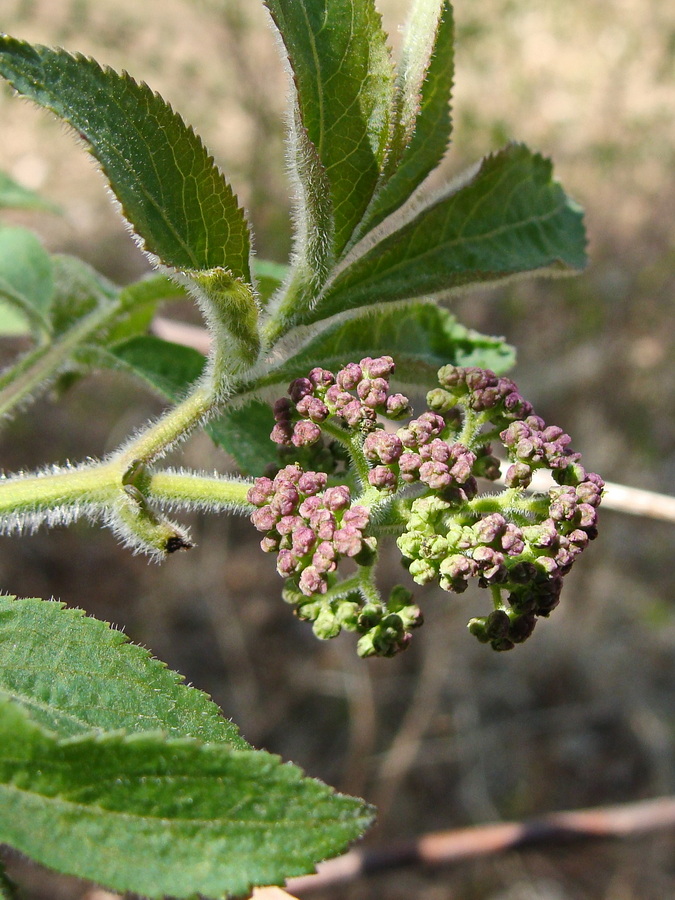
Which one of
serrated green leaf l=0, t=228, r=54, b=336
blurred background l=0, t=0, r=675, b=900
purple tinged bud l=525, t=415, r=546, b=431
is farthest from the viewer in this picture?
blurred background l=0, t=0, r=675, b=900

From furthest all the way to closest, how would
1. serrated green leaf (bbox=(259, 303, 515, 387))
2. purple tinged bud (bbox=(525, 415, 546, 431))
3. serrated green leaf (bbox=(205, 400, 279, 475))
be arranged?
serrated green leaf (bbox=(205, 400, 279, 475))
serrated green leaf (bbox=(259, 303, 515, 387))
purple tinged bud (bbox=(525, 415, 546, 431))

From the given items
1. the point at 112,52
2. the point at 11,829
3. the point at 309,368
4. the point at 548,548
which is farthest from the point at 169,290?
the point at 112,52

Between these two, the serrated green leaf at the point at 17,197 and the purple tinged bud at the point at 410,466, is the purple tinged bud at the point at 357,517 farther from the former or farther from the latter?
the serrated green leaf at the point at 17,197

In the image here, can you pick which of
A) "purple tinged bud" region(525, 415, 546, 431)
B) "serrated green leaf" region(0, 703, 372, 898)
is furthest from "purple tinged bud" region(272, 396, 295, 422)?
"serrated green leaf" region(0, 703, 372, 898)

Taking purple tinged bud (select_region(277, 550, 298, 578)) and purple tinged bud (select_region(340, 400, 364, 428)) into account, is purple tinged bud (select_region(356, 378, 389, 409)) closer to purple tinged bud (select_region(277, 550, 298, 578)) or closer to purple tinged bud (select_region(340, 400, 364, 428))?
purple tinged bud (select_region(340, 400, 364, 428))

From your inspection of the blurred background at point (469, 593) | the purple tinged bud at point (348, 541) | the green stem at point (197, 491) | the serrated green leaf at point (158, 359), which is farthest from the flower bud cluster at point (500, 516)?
the blurred background at point (469, 593)

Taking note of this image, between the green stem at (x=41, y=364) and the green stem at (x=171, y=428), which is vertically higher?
the green stem at (x=41, y=364)
